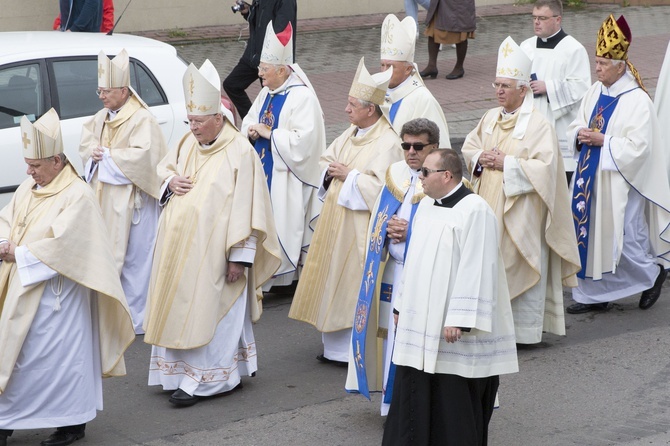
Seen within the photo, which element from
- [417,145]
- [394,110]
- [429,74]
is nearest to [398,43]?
[394,110]

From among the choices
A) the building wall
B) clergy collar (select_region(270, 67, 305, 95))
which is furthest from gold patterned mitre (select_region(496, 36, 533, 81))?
the building wall

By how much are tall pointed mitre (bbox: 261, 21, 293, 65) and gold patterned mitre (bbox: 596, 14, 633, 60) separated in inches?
85.9

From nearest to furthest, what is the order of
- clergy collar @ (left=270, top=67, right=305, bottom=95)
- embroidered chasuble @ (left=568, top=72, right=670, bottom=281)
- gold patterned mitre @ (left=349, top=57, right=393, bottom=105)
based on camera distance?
gold patterned mitre @ (left=349, top=57, right=393, bottom=105), embroidered chasuble @ (left=568, top=72, right=670, bottom=281), clergy collar @ (left=270, top=67, right=305, bottom=95)

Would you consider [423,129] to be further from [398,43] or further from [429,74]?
[429,74]

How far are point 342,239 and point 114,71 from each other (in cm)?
199

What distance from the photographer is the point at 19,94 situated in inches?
353

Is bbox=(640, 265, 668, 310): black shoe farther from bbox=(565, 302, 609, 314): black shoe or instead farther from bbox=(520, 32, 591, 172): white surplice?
bbox=(520, 32, 591, 172): white surplice

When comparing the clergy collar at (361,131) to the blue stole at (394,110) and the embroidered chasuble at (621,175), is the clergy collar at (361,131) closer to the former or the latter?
the blue stole at (394,110)

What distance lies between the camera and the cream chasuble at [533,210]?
25.3 ft

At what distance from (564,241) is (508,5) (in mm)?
14294

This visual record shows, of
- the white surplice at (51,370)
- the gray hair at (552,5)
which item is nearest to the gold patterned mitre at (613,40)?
the gray hair at (552,5)

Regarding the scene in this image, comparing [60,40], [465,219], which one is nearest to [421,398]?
[465,219]

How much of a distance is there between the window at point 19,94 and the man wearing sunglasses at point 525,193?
10.9 feet

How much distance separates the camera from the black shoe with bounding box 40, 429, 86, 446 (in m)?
6.33
